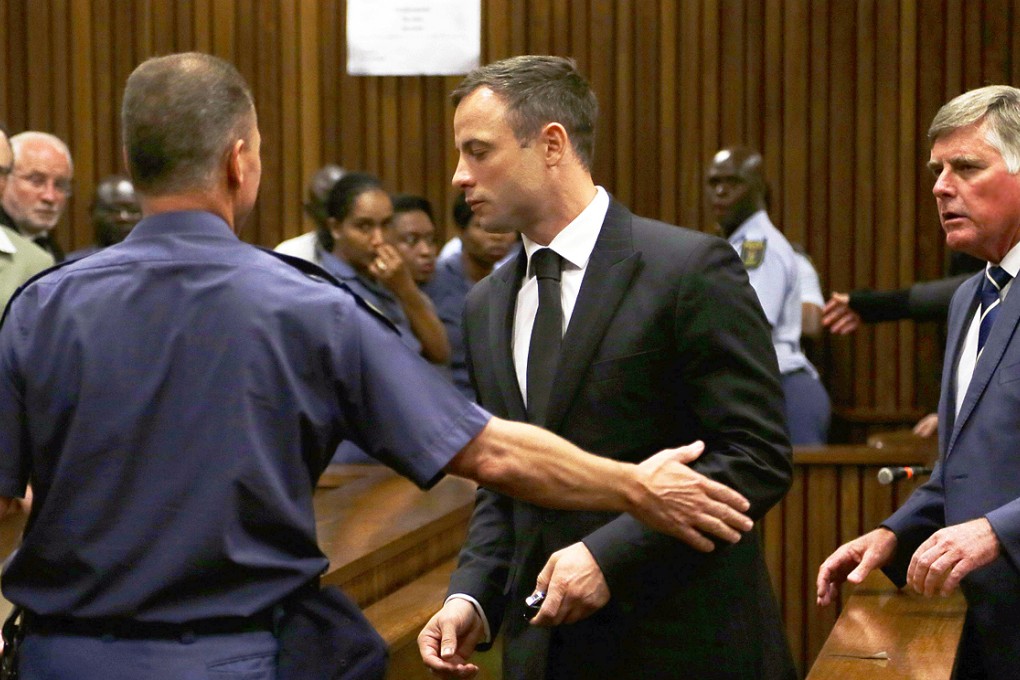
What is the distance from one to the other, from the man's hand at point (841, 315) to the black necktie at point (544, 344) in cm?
298

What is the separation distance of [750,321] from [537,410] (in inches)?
13.0

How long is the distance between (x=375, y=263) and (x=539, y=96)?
99.4 inches

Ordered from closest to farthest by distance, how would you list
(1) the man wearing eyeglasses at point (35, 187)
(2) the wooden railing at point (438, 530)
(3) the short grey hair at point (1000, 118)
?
(3) the short grey hair at point (1000, 118)
(2) the wooden railing at point (438, 530)
(1) the man wearing eyeglasses at point (35, 187)

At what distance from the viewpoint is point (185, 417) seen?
1574 mm

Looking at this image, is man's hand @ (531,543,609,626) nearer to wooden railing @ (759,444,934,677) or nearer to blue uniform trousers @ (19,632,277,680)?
blue uniform trousers @ (19,632,277,680)

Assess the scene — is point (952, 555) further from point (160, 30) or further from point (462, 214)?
point (160, 30)

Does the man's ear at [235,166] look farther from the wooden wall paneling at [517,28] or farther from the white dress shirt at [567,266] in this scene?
the wooden wall paneling at [517,28]

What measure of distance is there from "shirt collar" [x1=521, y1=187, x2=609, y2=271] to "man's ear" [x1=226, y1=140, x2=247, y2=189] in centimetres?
56

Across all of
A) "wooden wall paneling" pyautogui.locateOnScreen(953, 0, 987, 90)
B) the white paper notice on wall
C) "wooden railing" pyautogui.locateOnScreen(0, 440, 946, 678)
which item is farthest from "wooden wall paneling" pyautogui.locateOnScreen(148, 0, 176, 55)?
"wooden wall paneling" pyautogui.locateOnScreen(953, 0, 987, 90)

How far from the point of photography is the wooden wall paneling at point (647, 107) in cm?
638

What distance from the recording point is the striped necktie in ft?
7.93

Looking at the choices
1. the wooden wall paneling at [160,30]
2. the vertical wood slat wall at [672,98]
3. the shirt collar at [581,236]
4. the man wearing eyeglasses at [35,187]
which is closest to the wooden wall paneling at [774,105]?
the vertical wood slat wall at [672,98]

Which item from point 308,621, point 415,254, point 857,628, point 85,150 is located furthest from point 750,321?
point 85,150

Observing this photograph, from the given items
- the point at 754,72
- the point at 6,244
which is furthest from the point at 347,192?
the point at 754,72
